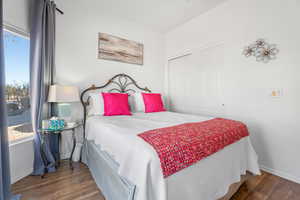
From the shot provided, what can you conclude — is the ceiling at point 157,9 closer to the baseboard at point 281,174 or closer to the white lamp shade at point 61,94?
the white lamp shade at point 61,94

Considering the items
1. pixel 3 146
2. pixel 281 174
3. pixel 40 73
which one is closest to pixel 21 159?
pixel 3 146

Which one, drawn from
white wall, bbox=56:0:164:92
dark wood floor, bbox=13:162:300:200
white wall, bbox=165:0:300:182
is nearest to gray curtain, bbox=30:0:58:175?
dark wood floor, bbox=13:162:300:200

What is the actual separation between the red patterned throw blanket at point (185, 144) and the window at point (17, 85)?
6.15 feet

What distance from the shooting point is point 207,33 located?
2.88 meters

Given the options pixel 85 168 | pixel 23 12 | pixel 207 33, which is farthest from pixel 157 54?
pixel 85 168

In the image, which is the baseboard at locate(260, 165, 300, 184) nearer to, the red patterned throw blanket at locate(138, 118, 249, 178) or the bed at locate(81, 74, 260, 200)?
the bed at locate(81, 74, 260, 200)

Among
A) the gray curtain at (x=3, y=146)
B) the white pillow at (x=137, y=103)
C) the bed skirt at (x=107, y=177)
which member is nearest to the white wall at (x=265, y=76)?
the white pillow at (x=137, y=103)

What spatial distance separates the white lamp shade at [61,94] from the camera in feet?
6.40

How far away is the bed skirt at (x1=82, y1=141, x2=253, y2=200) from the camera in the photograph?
112 centimetres

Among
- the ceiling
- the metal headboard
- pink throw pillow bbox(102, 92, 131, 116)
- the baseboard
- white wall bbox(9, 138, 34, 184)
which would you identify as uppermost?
the ceiling

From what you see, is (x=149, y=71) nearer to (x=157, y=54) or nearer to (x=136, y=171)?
(x=157, y=54)

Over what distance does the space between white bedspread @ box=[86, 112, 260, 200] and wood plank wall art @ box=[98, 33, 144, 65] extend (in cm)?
180

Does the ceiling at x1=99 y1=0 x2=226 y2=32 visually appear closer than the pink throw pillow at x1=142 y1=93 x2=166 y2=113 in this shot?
Yes

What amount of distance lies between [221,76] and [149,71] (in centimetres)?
171
